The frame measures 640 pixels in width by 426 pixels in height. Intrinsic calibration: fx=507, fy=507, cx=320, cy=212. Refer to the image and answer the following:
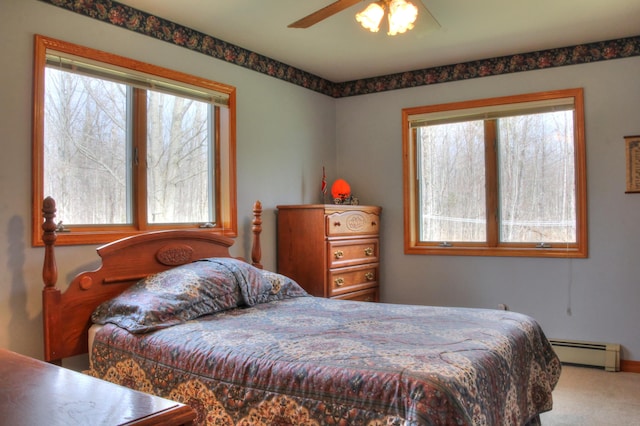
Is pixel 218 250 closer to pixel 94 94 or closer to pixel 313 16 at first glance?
pixel 94 94

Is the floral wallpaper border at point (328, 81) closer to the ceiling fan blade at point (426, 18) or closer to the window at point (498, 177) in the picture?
the window at point (498, 177)

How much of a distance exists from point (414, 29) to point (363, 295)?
2.40 meters

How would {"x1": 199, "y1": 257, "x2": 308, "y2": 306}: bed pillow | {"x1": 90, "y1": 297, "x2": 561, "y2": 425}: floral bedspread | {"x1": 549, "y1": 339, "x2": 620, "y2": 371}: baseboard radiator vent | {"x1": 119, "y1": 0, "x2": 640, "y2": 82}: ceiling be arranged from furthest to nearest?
1. {"x1": 549, "y1": 339, "x2": 620, "y2": 371}: baseboard radiator vent
2. {"x1": 119, "y1": 0, "x2": 640, "y2": 82}: ceiling
3. {"x1": 199, "y1": 257, "x2": 308, "y2": 306}: bed pillow
4. {"x1": 90, "y1": 297, "x2": 561, "y2": 425}: floral bedspread

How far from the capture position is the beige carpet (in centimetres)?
289

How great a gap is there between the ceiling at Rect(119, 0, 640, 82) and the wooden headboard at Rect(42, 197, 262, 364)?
1.42m

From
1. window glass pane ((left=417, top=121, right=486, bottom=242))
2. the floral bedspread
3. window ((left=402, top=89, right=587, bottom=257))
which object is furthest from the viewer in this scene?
window glass pane ((left=417, top=121, right=486, bottom=242))

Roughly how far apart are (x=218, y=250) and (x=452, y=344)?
1894mm

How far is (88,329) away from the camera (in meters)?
2.67

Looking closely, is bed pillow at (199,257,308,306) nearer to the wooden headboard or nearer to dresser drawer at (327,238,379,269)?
the wooden headboard

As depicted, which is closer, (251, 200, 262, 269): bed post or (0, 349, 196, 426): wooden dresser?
(0, 349, 196, 426): wooden dresser

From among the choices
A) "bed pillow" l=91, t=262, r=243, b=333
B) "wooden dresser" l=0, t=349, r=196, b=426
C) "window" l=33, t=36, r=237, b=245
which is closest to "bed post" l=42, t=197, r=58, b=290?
"window" l=33, t=36, r=237, b=245

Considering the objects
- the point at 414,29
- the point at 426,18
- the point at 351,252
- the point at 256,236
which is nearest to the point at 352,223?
the point at 351,252

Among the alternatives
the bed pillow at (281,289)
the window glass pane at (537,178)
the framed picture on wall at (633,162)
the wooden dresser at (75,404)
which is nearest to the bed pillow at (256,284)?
the bed pillow at (281,289)

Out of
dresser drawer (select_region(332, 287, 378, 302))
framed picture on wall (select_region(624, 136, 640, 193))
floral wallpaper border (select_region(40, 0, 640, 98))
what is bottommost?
dresser drawer (select_region(332, 287, 378, 302))
